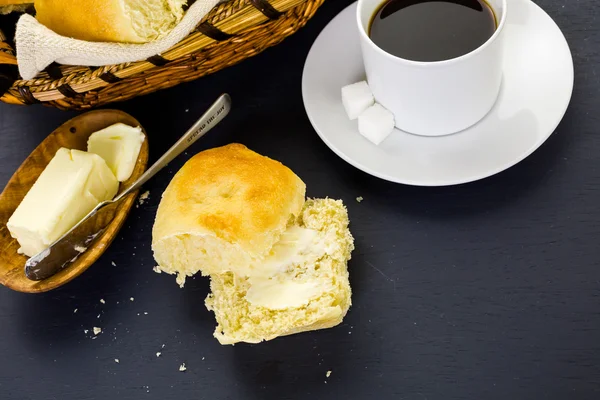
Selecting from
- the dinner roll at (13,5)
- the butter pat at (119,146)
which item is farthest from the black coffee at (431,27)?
the dinner roll at (13,5)

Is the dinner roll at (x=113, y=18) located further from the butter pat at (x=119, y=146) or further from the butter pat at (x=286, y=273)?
the butter pat at (x=286, y=273)

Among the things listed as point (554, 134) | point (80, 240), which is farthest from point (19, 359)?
point (554, 134)

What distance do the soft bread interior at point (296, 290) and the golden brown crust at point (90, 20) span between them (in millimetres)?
411

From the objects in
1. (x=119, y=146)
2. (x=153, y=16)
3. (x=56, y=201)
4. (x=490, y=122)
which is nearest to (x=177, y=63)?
(x=153, y=16)

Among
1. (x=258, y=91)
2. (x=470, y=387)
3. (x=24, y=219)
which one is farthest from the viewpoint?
(x=258, y=91)

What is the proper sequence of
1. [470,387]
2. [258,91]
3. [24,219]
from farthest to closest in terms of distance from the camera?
[258,91] → [24,219] → [470,387]

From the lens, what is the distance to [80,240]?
119 centimetres

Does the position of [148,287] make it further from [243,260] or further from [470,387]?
[470,387]

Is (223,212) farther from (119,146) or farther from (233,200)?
(119,146)

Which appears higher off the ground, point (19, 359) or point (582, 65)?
point (582, 65)

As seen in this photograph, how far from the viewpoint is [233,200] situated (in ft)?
3.51

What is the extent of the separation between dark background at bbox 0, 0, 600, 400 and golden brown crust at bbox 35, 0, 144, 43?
0.30 m

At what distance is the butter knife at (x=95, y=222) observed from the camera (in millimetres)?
1158

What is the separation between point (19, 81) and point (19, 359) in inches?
19.3
